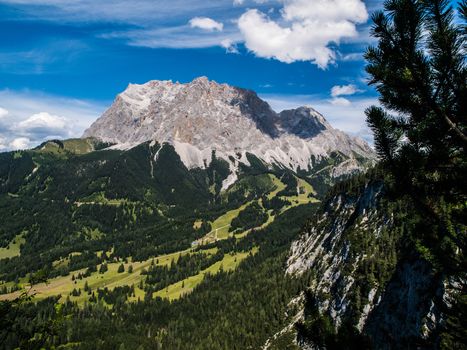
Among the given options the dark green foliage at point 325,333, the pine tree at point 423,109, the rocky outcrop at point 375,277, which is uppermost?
the pine tree at point 423,109

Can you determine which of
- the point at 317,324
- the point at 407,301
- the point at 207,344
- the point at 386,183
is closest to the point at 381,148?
the point at 386,183

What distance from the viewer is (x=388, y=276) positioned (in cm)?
12488

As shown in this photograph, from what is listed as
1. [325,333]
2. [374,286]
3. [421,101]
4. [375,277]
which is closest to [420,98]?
[421,101]

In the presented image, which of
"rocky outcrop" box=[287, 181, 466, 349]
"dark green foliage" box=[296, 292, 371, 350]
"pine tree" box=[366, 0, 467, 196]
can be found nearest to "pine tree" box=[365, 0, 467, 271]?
"pine tree" box=[366, 0, 467, 196]

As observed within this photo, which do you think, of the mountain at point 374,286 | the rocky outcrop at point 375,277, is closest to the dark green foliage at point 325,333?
the mountain at point 374,286

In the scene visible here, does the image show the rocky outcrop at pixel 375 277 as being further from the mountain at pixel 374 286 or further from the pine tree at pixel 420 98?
the pine tree at pixel 420 98

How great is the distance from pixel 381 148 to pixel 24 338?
16942 mm

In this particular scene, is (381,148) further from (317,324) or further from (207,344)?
(207,344)

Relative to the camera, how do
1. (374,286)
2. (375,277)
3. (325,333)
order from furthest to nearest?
(375,277), (374,286), (325,333)

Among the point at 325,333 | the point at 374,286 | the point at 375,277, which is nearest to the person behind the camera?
the point at 325,333

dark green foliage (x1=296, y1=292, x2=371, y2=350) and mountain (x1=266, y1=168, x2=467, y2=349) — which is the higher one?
dark green foliage (x1=296, y1=292, x2=371, y2=350)

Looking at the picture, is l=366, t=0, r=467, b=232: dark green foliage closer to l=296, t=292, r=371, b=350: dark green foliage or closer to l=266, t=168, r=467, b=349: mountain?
l=266, t=168, r=467, b=349: mountain

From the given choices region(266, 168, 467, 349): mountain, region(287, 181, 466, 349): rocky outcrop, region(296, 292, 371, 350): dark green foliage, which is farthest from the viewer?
region(287, 181, 466, 349): rocky outcrop

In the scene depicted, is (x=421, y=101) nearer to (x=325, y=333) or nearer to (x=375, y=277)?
(x=325, y=333)
